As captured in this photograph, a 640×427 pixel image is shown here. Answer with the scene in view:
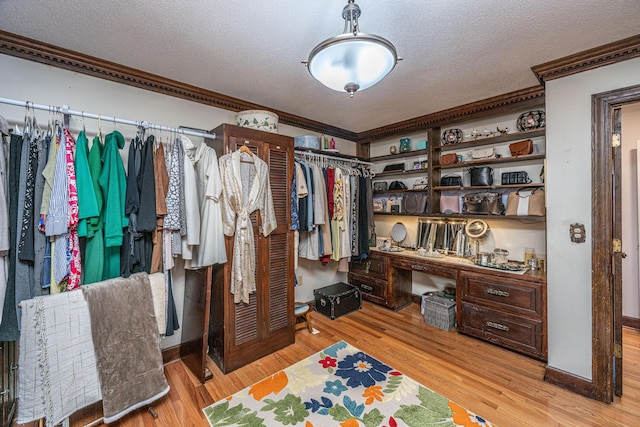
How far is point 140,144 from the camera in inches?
78.5

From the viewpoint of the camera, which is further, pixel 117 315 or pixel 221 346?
pixel 221 346

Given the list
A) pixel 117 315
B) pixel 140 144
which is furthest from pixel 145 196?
pixel 117 315

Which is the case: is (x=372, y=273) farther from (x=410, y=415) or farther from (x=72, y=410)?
(x=72, y=410)

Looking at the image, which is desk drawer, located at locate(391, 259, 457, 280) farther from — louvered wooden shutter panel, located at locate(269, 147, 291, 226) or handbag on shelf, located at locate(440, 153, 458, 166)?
louvered wooden shutter panel, located at locate(269, 147, 291, 226)

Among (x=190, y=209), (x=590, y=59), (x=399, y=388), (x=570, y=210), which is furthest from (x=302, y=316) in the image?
(x=590, y=59)

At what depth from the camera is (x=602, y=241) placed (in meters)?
1.89

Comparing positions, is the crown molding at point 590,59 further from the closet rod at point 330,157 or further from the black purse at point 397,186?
the closet rod at point 330,157

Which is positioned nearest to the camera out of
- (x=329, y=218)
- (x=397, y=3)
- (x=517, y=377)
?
(x=397, y=3)

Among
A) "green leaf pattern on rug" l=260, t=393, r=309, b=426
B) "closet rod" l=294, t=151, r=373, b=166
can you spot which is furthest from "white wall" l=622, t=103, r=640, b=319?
"green leaf pattern on rug" l=260, t=393, r=309, b=426

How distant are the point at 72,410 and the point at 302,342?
1.72 m

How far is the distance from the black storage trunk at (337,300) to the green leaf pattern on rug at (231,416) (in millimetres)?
1593

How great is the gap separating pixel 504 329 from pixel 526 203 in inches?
49.2

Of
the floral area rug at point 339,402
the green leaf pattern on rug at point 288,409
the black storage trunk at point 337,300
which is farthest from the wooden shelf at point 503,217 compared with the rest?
the green leaf pattern on rug at point 288,409

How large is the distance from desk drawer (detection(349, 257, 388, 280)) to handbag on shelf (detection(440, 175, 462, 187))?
1.20 meters
